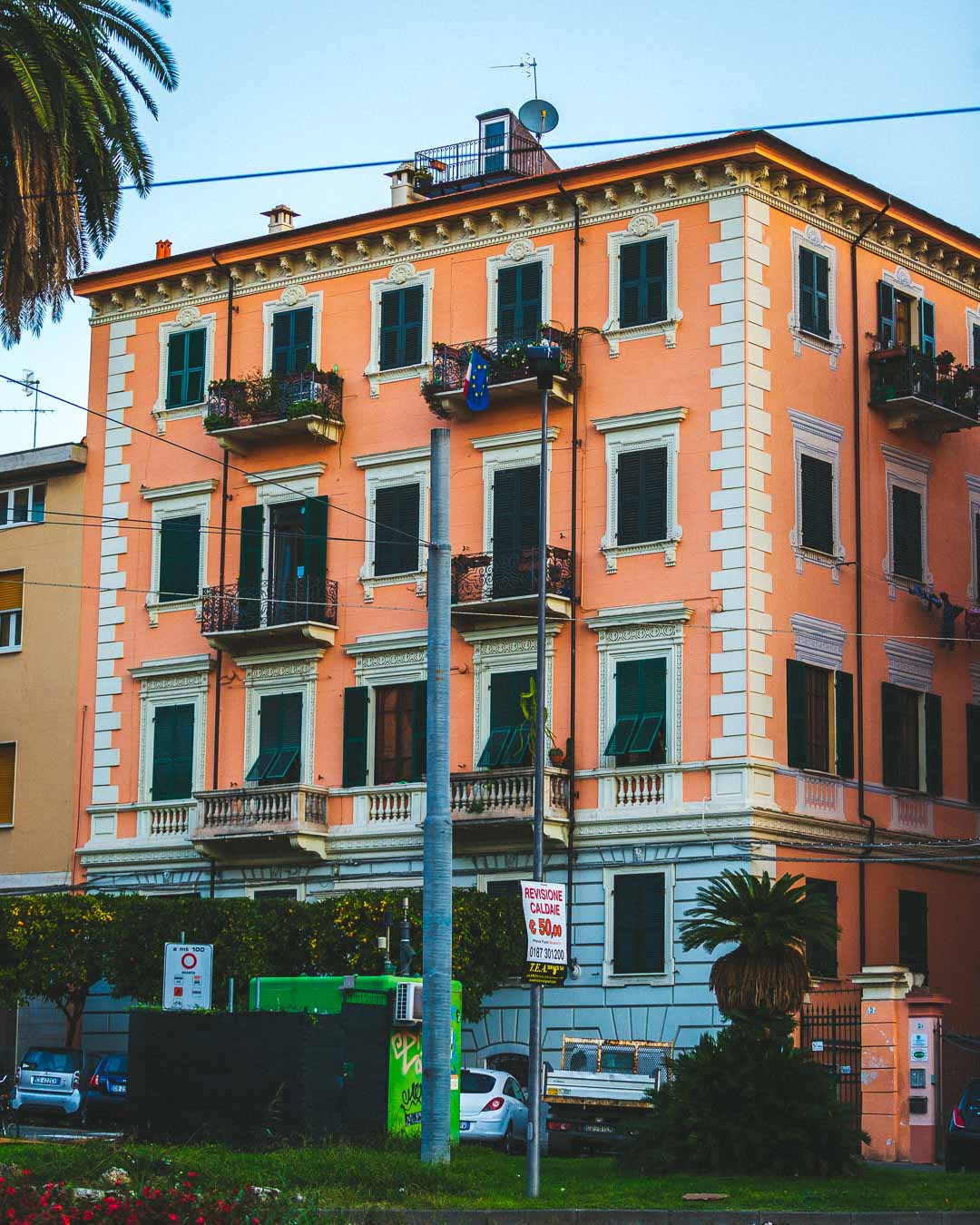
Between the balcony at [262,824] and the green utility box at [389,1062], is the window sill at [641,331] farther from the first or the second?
the green utility box at [389,1062]

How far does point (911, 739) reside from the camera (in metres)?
45.1

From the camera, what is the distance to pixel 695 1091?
2864cm

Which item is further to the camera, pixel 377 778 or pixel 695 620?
pixel 377 778

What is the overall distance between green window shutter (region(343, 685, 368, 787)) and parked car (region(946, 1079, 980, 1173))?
15.8m

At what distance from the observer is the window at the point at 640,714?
137 feet

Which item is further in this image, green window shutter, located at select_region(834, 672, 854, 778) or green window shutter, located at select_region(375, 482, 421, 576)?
green window shutter, located at select_region(375, 482, 421, 576)

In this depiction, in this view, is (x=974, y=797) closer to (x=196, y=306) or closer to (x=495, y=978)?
(x=495, y=978)

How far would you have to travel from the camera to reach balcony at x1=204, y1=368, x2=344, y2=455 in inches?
1832

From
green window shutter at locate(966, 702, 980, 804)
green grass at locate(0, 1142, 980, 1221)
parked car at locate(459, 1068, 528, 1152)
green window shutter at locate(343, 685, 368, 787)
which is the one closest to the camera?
green grass at locate(0, 1142, 980, 1221)

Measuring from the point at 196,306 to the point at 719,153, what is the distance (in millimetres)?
13424

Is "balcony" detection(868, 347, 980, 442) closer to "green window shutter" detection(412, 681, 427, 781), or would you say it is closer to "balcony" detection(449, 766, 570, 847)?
"balcony" detection(449, 766, 570, 847)

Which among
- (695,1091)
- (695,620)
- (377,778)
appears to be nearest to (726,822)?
(695,620)

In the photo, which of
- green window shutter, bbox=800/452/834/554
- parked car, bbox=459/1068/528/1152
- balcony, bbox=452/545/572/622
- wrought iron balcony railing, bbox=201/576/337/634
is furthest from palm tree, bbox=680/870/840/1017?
wrought iron balcony railing, bbox=201/576/337/634

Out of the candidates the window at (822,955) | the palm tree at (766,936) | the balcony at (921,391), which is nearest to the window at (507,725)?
the window at (822,955)
